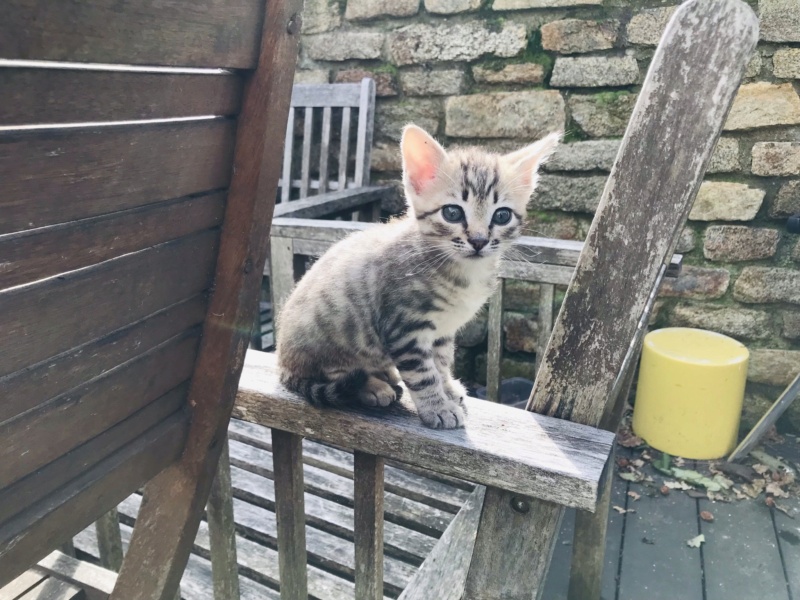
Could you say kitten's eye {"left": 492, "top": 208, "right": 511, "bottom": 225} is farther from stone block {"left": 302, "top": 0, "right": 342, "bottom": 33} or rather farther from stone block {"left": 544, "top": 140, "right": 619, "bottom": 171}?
stone block {"left": 302, "top": 0, "right": 342, "bottom": 33}

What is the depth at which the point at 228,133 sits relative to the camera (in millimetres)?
847

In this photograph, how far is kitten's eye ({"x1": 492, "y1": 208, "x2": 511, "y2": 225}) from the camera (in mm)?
1745

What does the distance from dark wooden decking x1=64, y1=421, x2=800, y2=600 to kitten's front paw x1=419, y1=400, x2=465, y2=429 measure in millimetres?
937

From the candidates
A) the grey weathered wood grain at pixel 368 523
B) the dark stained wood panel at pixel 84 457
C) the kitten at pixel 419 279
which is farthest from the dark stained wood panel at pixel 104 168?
the kitten at pixel 419 279

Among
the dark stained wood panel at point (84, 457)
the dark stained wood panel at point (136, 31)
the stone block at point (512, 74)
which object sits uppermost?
→ the stone block at point (512, 74)

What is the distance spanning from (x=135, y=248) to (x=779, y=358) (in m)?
3.65

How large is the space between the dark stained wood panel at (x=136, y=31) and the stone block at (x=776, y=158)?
3240mm

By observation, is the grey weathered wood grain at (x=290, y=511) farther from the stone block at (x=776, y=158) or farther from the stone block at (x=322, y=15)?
the stone block at (x=322, y=15)

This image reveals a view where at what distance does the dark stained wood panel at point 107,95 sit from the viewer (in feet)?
1.87

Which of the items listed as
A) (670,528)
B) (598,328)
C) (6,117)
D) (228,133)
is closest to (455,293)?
(598,328)

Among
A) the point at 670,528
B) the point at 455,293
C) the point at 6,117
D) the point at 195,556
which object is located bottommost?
the point at 670,528

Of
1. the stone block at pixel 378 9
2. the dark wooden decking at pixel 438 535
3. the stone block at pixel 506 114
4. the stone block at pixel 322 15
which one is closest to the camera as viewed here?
the dark wooden decking at pixel 438 535

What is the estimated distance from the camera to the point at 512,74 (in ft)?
11.9

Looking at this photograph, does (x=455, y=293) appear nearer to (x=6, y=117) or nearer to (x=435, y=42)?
(x=6, y=117)
